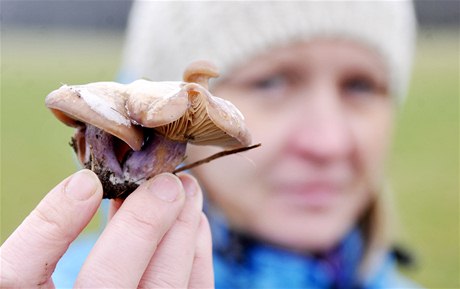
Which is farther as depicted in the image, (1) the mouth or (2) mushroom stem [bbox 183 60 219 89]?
(1) the mouth

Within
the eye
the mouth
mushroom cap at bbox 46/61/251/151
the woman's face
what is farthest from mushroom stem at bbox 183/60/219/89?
the eye

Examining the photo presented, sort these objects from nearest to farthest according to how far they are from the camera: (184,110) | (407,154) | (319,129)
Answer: (184,110) < (319,129) < (407,154)

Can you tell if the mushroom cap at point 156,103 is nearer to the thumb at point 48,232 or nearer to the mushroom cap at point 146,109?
the mushroom cap at point 146,109

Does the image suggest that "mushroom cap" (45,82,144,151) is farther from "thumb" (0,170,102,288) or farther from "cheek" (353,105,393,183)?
A: "cheek" (353,105,393,183)

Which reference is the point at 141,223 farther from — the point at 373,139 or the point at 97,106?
the point at 373,139

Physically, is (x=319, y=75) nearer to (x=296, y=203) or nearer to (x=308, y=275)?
(x=296, y=203)

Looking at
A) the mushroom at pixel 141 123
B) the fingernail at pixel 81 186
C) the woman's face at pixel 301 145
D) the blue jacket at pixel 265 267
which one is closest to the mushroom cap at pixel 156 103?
the mushroom at pixel 141 123

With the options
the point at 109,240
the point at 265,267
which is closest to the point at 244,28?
the point at 265,267
